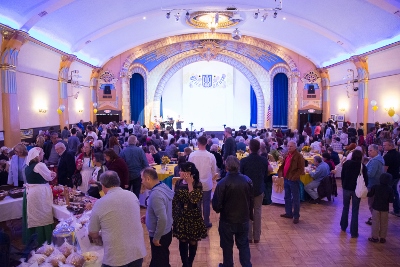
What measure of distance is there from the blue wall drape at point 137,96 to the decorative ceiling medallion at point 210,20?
5.31m

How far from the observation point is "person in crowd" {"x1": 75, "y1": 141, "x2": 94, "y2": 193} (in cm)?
→ 499

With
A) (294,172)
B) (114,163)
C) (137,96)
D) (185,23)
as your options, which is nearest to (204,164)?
(114,163)

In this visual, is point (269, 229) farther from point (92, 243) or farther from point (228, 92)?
point (228, 92)

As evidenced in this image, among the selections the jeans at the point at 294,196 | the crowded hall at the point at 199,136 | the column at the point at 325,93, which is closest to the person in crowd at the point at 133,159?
the crowded hall at the point at 199,136

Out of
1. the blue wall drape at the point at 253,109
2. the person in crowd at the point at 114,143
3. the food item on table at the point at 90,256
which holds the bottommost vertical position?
the food item on table at the point at 90,256

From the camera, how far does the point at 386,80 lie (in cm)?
1223

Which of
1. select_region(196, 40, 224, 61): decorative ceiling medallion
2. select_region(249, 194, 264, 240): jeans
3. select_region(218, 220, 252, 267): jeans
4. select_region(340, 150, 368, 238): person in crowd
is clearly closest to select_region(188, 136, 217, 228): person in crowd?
select_region(249, 194, 264, 240): jeans

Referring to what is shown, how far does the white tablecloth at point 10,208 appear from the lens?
14.6 ft

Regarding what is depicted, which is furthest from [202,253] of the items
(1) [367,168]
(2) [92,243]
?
(1) [367,168]

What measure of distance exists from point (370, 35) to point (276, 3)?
12.0 ft

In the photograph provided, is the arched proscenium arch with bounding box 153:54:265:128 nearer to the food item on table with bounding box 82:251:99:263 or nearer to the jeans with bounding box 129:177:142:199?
the jeans with bounding box 129:177:142:199

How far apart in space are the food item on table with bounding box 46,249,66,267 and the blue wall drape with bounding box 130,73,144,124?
54.1 ft

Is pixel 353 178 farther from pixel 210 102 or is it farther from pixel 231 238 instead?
pixel 210 102

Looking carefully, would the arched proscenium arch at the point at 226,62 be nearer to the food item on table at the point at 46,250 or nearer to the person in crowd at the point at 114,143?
the person in crowd at the point at 114,143
